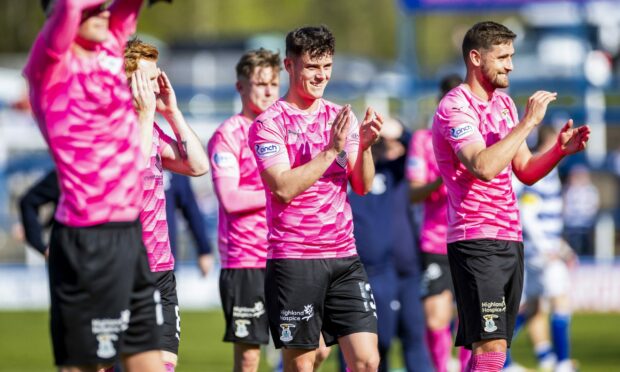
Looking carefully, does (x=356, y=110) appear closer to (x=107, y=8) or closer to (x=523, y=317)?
(x=523, y=317)

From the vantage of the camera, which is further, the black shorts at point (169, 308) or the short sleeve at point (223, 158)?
the short sleeve at point (223, 158)

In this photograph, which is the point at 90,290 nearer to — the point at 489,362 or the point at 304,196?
the point at 304,196

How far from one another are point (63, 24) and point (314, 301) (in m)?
2.50

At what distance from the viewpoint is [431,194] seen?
33.9 ft

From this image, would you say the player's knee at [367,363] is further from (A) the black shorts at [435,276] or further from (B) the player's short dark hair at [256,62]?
(A) the black shorts at [435,276]

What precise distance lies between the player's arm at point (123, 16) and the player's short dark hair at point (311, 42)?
147cm

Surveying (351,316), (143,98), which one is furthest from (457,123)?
(143,98)

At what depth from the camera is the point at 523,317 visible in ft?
42.3

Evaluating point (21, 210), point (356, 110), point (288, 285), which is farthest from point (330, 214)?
point (356, 110)

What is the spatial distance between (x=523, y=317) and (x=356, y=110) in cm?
1143

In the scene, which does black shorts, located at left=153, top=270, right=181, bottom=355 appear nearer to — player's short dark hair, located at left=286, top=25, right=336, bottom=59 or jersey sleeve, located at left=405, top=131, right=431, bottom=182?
player's short dark hair, located at left=286, top=25, right=336, bottom=59

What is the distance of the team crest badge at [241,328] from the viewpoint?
8.57m

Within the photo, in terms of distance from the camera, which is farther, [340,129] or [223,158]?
[223,158]

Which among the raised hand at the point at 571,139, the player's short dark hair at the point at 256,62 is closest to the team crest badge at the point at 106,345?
the raised hand at the point at 571,139
